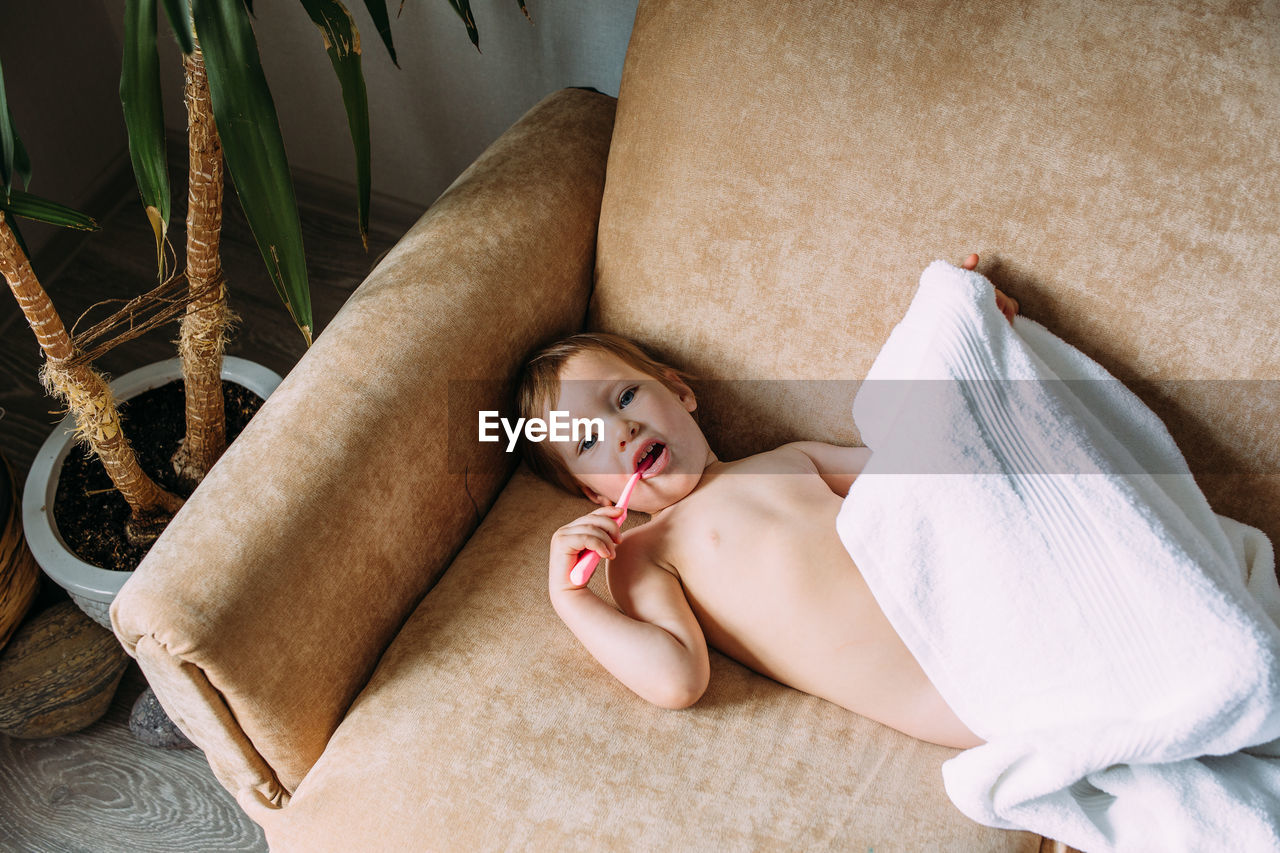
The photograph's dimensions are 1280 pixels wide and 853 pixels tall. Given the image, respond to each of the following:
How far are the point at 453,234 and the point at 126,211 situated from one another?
1.37 metres

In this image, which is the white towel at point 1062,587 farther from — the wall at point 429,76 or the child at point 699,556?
the wall at point 429,76

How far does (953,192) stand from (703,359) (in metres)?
0.35

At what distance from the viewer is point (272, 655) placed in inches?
33.5

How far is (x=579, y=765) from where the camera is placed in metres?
0.88

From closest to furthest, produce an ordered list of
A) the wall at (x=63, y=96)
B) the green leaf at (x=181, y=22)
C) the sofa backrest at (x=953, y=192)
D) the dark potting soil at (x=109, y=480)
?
the green leaf at (x=181, y=22)
the sofa backrest at (x=953, y=192)
the dark potting soil at (x=109, y=480)
the wall at (x=63, y=96)

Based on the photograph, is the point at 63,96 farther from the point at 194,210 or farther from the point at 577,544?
the point at 577,544

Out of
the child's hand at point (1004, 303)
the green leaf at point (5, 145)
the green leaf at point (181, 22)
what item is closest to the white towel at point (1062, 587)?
the child's hand at point (1004, 303)

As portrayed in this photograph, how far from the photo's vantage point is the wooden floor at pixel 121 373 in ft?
4.20

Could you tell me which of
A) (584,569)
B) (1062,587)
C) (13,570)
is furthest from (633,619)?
(13,570)

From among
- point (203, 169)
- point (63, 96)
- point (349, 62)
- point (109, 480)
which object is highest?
point (349, 62)

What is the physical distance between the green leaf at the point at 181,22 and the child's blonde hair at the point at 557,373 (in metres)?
0.49

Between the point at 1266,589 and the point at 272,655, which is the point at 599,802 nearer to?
the point at 272,655

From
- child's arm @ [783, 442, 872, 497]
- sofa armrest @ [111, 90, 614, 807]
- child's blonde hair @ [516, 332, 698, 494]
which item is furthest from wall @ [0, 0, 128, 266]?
child's arm @ [783, 442, 872, 497]

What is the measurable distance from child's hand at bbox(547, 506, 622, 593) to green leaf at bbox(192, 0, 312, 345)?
37cm
